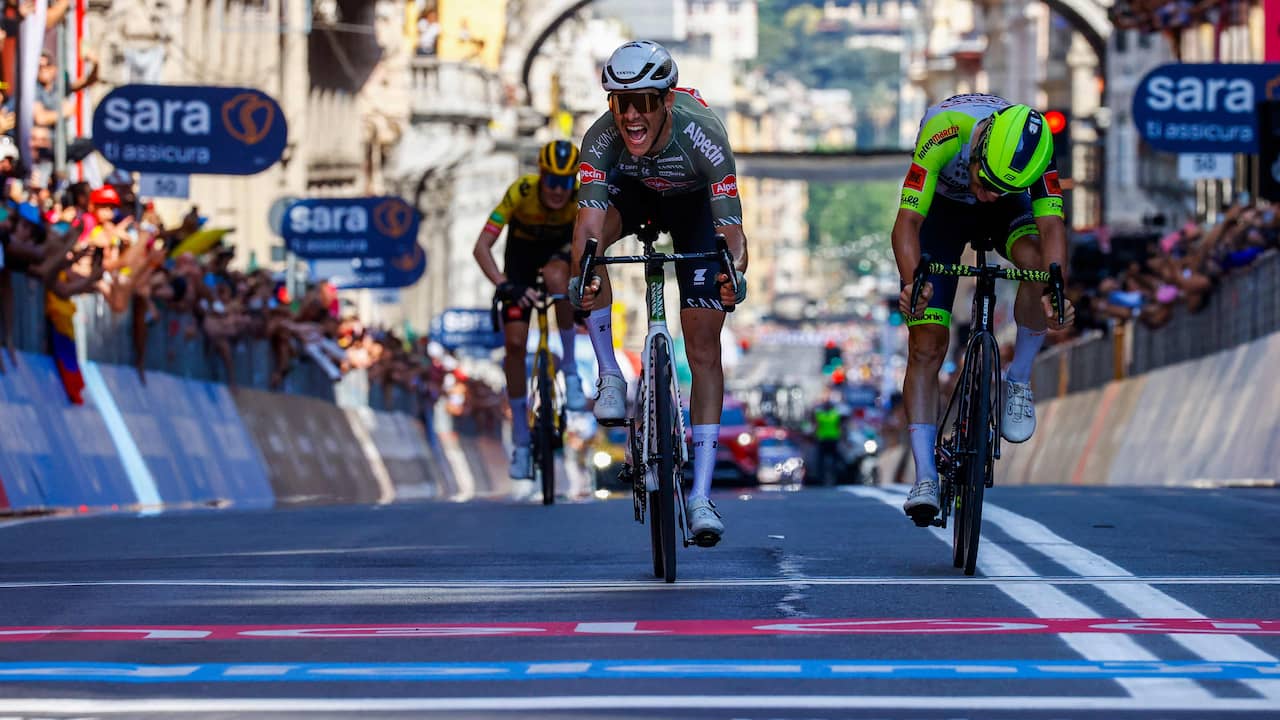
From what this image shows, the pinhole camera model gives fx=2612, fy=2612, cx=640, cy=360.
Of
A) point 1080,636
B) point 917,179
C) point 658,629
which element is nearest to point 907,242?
point 917,179

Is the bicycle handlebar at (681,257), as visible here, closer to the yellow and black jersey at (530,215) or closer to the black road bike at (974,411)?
the black road bike at (974,411)

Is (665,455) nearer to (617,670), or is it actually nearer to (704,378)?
(704,378)

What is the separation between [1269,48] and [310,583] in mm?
23058

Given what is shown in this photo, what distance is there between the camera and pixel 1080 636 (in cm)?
722

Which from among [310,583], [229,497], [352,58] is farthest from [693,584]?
[352,58]

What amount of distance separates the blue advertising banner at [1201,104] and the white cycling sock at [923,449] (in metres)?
19.3

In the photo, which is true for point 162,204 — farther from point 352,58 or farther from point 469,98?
point 469,98

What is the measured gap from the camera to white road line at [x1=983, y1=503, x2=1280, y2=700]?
6.73 m

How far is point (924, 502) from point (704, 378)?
973 millimetres

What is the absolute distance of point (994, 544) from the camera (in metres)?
10.8

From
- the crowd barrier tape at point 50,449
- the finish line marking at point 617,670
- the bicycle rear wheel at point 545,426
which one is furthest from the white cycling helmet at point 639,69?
the crowd barrier tape at point 50,449

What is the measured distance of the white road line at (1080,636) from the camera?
6031mm

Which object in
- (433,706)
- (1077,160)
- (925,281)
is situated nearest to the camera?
(433,706)

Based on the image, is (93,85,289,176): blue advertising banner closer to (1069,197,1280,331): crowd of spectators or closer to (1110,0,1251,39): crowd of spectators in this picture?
(1069,197,1280,331): crowd of spectators
